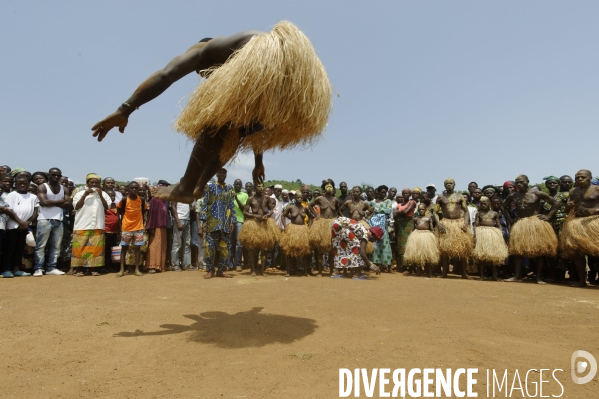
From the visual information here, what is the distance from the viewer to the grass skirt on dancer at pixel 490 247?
324 inches

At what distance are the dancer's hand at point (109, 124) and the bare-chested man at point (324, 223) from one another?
5.92m

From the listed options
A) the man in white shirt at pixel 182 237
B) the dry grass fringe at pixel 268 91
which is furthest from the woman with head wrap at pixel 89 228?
the dry grass fringe at pixel 268 91

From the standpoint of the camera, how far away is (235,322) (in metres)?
4.15

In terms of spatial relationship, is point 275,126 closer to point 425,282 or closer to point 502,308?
point 502,308

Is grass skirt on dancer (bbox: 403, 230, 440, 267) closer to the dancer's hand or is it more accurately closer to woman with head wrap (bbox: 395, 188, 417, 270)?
woman with head wrap (bbox: 395, 188, 417, 270)

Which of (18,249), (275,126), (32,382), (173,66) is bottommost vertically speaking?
(32,382)

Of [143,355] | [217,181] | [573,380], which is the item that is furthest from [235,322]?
[217,181]

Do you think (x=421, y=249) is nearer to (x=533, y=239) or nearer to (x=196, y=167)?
(x=533, y=239)

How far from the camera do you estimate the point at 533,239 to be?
25.8 ft

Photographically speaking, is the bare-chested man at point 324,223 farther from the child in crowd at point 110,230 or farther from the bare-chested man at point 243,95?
the bare-chested man at point 243,95

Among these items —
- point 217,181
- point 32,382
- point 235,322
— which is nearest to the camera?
point 32,382

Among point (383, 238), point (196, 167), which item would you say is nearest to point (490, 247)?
point (383, 238)

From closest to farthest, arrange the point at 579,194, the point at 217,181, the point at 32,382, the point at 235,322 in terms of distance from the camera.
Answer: the point at 32,382
the point at 235,322
the point at 579,194
the point at 217,181

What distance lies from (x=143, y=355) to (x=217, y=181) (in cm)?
532
